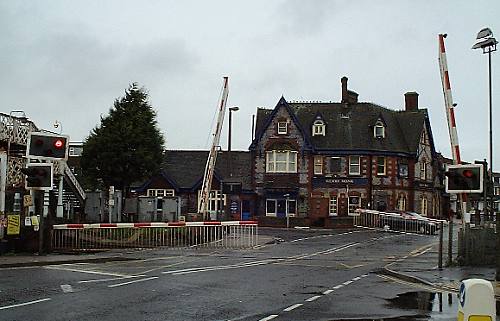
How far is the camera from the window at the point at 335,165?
60.2 metres

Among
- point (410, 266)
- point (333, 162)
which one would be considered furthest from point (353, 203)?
point (410, 266)

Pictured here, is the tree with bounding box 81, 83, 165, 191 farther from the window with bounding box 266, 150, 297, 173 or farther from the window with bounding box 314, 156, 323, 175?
the window with bounding box 314, 156, 323, 175

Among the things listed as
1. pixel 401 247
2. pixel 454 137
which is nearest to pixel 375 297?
pixel 454 137

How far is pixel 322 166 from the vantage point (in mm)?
60281

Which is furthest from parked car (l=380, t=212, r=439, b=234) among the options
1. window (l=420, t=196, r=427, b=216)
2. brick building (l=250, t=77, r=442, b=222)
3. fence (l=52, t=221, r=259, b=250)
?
fence (l=52, t=221, r=259, b=250)

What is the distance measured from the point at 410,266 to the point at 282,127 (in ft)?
124

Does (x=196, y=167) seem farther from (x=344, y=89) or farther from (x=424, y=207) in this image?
(x=424, y=207)

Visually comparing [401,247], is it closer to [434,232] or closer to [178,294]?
[434,232]

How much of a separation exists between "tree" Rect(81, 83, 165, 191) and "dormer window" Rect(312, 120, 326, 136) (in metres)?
15.3

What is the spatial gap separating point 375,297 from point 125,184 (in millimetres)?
37182

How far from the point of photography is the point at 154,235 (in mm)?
32688

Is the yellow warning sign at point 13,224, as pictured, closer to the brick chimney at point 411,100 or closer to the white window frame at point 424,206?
the white window frame at point 424,206

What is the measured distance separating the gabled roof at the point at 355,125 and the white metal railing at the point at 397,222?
9078mm

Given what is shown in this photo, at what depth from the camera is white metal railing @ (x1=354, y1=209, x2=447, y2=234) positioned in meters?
49.3
